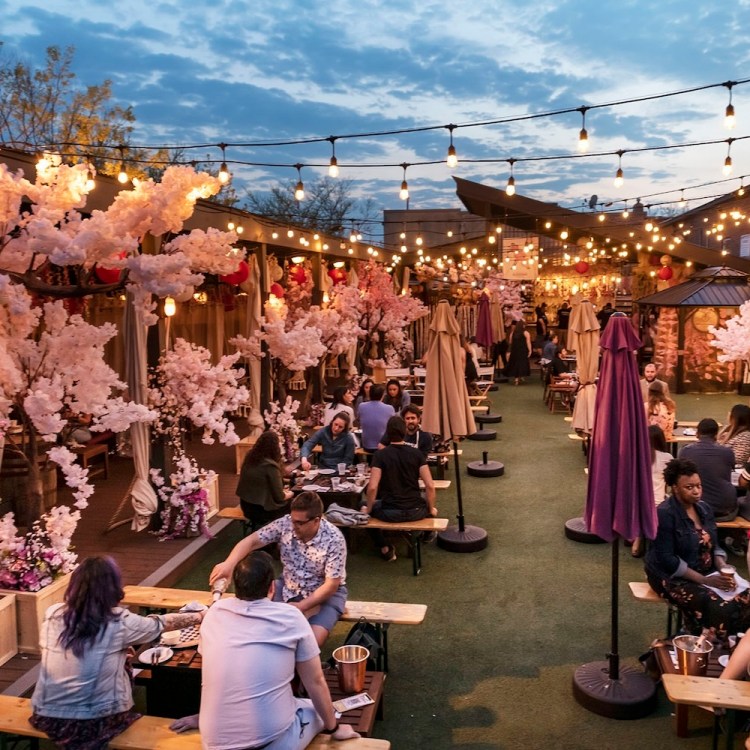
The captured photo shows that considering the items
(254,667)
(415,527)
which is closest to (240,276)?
(415,527)

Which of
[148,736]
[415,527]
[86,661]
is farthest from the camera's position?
[415,527]

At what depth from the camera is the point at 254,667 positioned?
9.98 feet

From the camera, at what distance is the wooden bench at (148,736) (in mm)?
3387

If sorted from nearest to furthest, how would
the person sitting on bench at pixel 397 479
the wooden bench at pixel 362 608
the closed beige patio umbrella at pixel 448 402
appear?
1. the wooden bench at pixel 362 608
2. the person sitting on bench at pixel 397 479
3. the closed beige patio umbrella at pixel 448 402

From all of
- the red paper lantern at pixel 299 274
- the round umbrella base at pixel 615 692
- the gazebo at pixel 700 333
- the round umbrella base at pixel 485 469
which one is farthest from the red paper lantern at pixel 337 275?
the round umbrella base at pixel 615 692

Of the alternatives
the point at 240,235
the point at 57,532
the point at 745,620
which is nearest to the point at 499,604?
the point at 745,620

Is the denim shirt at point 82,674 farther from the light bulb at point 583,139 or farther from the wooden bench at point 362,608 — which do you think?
the light bulb at point 583,139

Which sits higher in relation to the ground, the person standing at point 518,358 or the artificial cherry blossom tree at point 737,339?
the artificial cherry blossom tree at point 737,339

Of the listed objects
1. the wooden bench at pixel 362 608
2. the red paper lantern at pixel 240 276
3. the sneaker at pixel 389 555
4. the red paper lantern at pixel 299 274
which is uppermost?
the red paper lantern at pixel 299 274

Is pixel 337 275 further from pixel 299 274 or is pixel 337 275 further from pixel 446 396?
pixel 446 396

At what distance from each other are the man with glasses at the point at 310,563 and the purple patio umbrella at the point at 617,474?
162 cm

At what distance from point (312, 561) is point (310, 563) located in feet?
0.07

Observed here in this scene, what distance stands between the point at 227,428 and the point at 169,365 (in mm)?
863

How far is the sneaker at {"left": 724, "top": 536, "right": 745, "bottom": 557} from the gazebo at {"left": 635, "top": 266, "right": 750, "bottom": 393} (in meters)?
11.6
